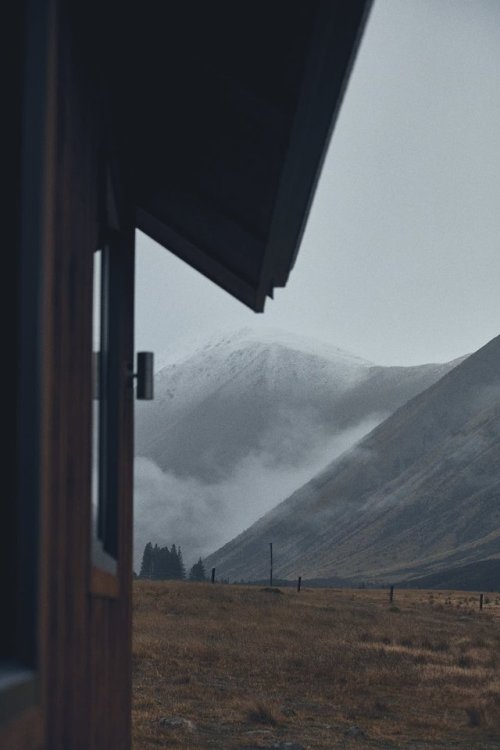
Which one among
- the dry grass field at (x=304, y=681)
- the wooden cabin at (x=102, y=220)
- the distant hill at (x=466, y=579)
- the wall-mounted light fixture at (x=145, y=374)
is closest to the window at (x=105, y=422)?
the wooden cabin at (x=102, y=220)

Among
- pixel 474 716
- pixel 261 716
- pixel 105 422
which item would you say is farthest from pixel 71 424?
pixel 474 716

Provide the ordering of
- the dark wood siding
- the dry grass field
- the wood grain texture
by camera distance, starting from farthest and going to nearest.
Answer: the dry grass field < the dark wood siding < the wood grain texture

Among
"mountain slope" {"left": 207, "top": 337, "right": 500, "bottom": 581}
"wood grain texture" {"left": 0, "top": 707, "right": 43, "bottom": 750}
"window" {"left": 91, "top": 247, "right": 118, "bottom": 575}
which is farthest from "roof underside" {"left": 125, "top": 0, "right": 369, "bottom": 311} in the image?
"mountain slope" {"left": 207, "top": 337, "right": 500, "bottom": 581}

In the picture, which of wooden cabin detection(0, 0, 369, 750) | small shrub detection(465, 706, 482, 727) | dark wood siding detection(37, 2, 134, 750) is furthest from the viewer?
small shrub detection(465, 706, 482, 727)

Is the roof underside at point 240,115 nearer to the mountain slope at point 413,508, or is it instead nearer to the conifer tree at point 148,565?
the conifer tree at point 148,565

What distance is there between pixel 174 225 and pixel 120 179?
1.78 metres

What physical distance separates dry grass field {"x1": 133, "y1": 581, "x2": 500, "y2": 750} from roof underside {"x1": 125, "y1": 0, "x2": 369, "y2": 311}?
7.78m

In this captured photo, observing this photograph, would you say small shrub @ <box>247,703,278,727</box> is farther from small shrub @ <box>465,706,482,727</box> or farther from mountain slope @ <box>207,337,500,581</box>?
mountain slope @ <box>207,337,500,581</box>

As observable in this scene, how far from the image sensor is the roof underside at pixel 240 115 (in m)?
3.21

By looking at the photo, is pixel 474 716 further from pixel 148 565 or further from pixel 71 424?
pixel 148 565

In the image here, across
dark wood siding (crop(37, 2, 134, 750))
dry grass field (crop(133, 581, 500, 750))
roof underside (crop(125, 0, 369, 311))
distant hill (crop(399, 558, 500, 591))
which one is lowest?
distant hill (crop(399, 558, 500, 591))

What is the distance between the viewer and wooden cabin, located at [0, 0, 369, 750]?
213 cm

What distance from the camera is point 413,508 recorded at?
561 ft

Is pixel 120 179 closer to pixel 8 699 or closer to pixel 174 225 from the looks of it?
pixel 174 225
